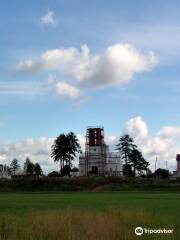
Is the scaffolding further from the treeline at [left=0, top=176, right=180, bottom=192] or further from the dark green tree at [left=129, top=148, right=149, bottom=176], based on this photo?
the treeline at [left=0, top=176, right=180, bottom=192]

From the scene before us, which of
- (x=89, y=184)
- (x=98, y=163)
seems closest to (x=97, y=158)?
(x=98, y=163)

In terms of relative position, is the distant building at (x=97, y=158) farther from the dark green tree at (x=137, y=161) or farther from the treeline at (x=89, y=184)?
the treeline at (x=89, y=184)

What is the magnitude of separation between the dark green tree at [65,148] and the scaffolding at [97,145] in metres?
5.65

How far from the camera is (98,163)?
162m

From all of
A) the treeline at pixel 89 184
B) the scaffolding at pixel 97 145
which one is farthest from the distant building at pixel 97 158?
the treeline at pixel 89 184

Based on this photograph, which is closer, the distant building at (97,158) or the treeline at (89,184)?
the treeline at (89,184)

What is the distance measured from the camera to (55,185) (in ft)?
408

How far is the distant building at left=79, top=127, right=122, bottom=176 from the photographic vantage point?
530 feet

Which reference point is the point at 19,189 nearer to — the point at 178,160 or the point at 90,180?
the point at 90,180

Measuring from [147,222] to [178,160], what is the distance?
159554 mm

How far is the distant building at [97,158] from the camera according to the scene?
162 m

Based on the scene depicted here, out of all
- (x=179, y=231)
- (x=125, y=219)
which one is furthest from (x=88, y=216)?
(x=179, y=231)

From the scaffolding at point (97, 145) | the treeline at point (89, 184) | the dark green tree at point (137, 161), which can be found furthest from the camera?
the dark green tree at point (137, 161)

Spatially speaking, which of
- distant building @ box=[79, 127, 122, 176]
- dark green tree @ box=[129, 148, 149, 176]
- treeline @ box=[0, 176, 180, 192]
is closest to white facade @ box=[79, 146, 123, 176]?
distant building @ box=[79, 127, 122, 176]
